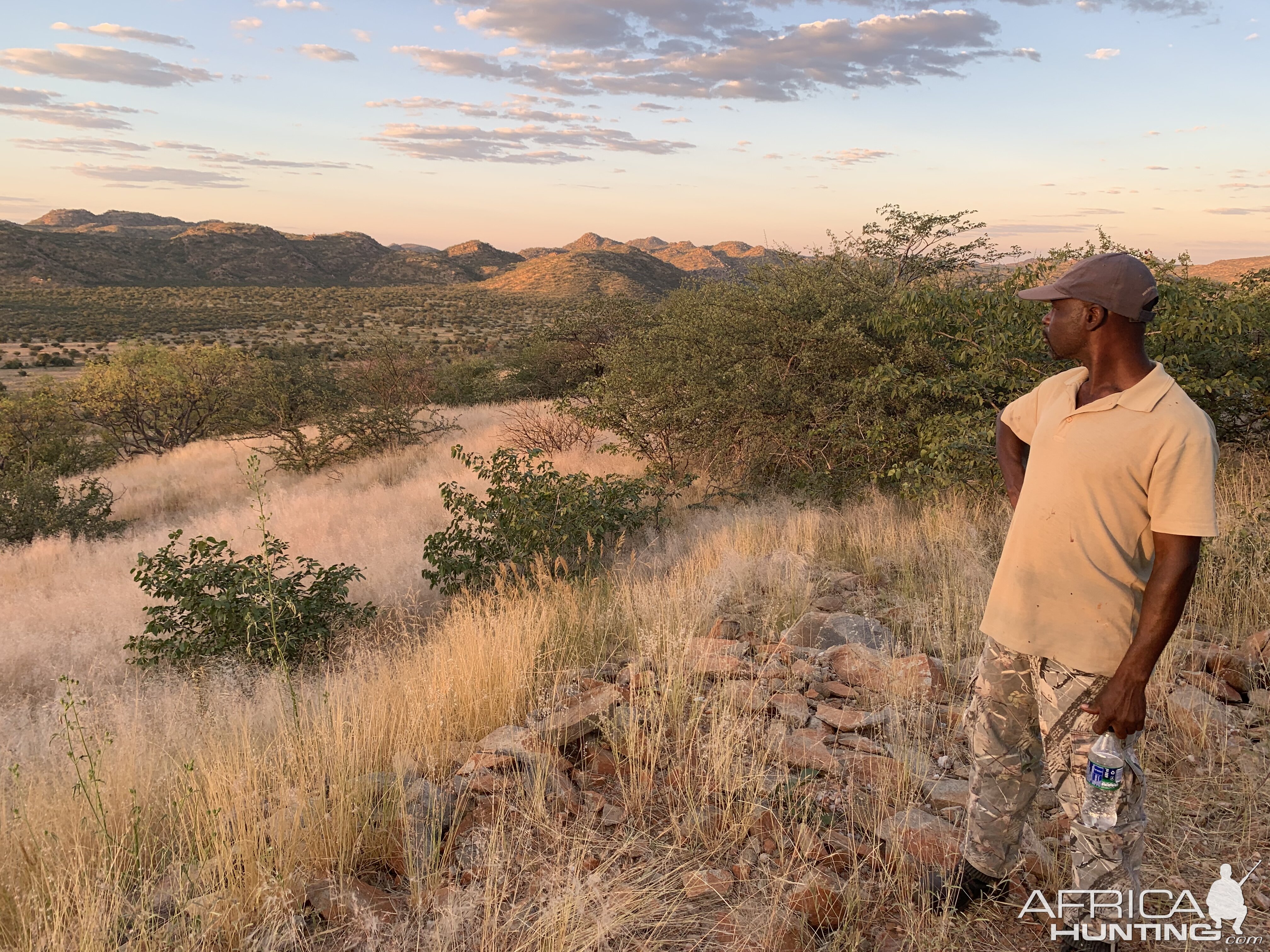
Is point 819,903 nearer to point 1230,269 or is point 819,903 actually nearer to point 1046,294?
point 1046,294

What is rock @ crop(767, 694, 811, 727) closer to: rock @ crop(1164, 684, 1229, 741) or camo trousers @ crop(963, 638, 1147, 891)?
camo trousers @ crop(963, 638, 1147, 891)

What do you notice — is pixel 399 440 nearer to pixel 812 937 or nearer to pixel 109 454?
pixel 109 454

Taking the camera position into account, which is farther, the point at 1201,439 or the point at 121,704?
the point at 121,704

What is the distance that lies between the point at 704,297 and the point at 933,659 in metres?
9.29

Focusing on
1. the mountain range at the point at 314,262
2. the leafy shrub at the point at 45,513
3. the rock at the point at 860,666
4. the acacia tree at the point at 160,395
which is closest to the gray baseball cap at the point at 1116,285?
the rock at the point at 860,666

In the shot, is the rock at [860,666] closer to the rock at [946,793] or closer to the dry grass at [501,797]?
the dry grass at [501,797]

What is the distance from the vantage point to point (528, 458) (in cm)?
765

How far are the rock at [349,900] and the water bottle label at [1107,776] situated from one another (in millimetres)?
2251

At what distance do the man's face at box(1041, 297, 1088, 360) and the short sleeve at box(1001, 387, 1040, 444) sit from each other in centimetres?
22

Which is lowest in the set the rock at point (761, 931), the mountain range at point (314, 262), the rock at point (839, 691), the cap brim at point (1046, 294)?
the rock at point (761, 931)

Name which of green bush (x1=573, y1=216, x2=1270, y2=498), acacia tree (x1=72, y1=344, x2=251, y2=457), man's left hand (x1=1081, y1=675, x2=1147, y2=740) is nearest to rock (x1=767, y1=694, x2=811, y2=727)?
man's left hand (x1=1081, y1=675, x2=1147, y2=740)

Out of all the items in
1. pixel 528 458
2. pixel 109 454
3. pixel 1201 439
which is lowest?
pixel 109 454

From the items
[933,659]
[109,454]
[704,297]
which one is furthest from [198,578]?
[109,454]

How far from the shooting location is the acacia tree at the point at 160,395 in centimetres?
2261
